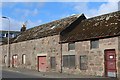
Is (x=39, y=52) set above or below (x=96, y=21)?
below

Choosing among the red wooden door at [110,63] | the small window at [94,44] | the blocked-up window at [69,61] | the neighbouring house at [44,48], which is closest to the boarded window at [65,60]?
the blocked-up window at [69,61]

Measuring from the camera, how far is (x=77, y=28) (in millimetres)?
34281

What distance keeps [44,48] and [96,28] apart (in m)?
9.83

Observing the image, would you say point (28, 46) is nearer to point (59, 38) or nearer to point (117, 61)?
point (59, 38)

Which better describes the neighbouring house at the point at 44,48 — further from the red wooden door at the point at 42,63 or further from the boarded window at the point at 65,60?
the boarded window at the point at 65,60

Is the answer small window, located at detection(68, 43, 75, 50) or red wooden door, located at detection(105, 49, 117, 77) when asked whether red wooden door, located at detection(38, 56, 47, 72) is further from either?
red wooden door, located at detection(105, 49, 117, 77)

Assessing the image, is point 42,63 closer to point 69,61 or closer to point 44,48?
point 44,48

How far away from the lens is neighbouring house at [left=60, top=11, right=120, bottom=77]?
84.4 feet

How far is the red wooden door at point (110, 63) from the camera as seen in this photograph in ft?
84.2

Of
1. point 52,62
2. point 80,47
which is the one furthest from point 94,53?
point 52,62

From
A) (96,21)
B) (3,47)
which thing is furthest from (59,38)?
(3,47)

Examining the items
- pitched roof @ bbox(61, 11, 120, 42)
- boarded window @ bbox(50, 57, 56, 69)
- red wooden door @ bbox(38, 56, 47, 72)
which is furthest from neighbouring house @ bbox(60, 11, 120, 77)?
red wooden door @ bbox(38, 56, 47, 72)

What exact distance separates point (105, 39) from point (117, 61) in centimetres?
241

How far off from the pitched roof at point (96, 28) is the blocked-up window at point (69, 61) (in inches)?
70.7
